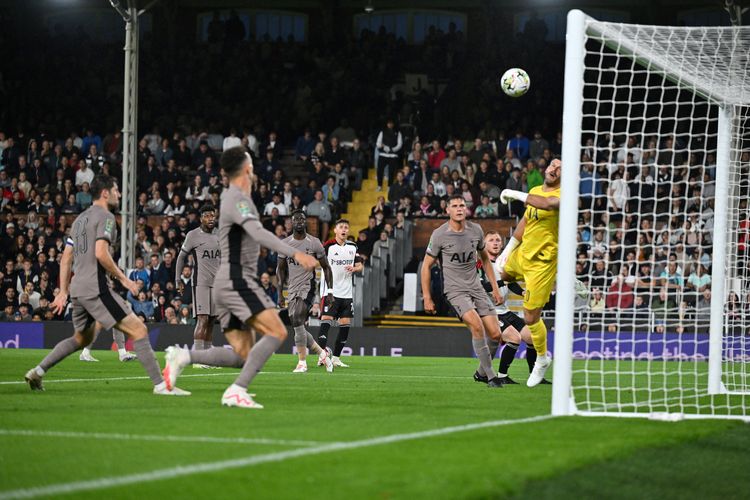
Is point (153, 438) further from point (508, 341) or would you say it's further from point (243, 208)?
point (508, 341)

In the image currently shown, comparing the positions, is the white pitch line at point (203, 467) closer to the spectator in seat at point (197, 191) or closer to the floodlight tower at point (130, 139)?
the floodlight tower at point (130, 139)

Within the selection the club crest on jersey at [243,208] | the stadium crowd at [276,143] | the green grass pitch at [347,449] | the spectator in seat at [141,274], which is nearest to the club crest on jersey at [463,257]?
the green grass pitch at [347,449]

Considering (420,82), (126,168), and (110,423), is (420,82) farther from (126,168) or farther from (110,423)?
(110,423)

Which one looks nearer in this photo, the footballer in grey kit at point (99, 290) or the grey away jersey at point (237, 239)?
the grey away jersey at point (237, 239)

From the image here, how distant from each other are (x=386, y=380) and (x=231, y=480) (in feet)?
28.2

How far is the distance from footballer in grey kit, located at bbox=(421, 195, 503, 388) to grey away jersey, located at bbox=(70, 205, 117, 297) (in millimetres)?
3855

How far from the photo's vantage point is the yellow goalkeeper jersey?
12203mm

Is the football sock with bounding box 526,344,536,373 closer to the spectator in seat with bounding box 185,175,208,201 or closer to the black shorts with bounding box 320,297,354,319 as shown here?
the black shorts with bounding box 320,297,354,319

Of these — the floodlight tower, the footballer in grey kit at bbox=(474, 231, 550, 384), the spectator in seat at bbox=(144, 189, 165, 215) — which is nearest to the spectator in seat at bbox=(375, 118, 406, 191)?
the spectator in seat at bbox=(144, 189, 165, 215)

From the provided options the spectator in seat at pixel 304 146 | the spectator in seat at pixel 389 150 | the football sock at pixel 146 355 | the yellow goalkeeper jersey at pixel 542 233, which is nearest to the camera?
the football sock at pixel 146 355

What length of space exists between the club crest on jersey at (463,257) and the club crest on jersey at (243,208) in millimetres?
4537

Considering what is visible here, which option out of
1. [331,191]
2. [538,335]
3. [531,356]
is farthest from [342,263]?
[331,191]

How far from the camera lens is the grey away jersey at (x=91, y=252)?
10.4 m

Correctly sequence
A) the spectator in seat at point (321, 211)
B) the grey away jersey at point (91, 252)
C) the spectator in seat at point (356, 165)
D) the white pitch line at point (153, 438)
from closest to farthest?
the white pitch line at point (153, 438) < the grey away jersey at point (91, 252) < the spectator in seat at point (321, 211) < the spectator in seat at point (356, 165)
